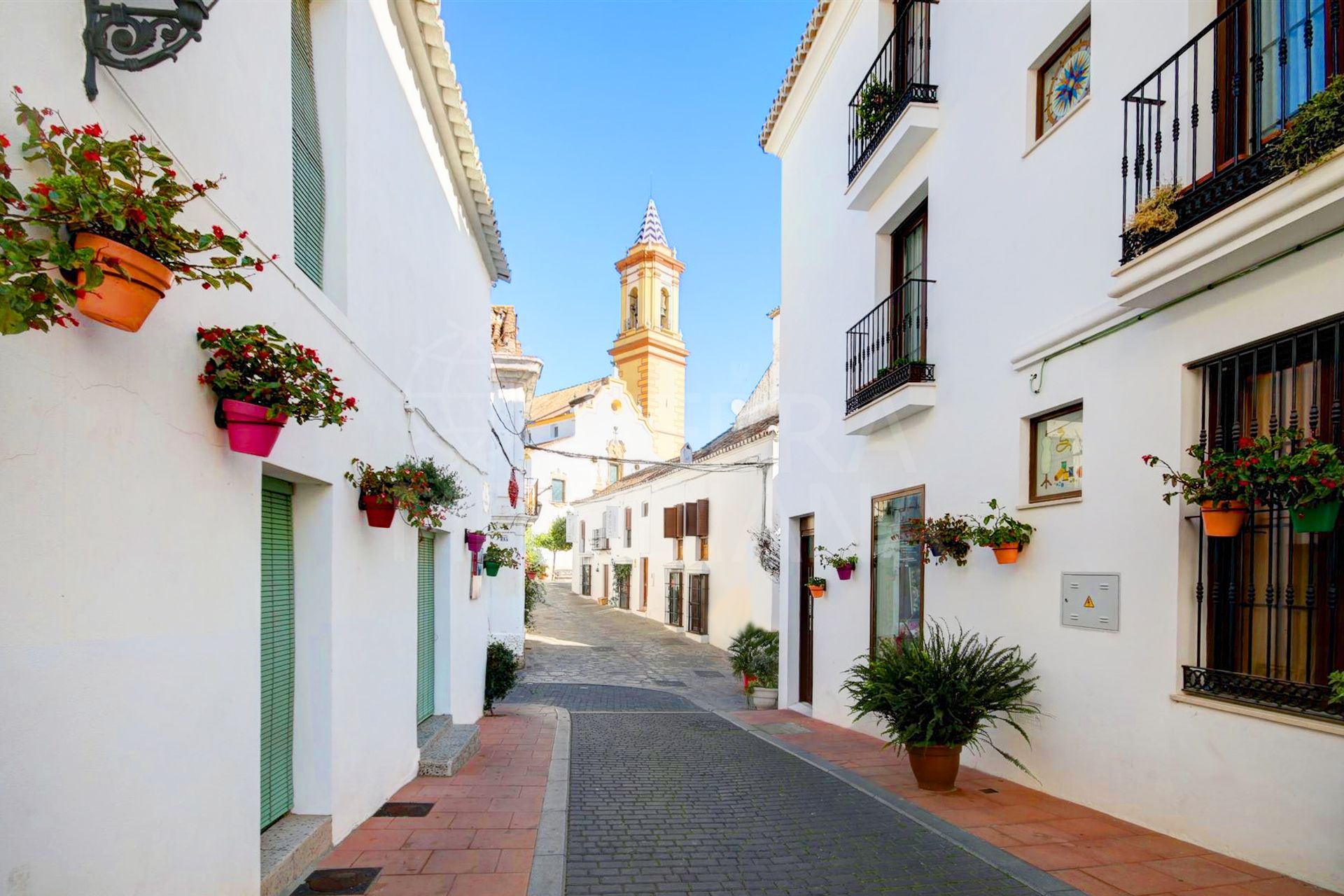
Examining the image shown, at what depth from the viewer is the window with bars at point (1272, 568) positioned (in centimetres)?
421

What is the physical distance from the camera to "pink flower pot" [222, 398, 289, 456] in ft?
10.9

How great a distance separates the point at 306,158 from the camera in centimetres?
521

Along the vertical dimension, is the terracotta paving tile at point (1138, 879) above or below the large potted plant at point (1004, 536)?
below

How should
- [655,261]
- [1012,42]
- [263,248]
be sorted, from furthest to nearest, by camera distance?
1. [655,261]
2. [1012,42]
3. [263,248]

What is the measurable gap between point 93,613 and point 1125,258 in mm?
5788

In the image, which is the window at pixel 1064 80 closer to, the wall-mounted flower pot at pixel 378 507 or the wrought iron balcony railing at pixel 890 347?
the wrought iron balcony railing at pixel 890 347

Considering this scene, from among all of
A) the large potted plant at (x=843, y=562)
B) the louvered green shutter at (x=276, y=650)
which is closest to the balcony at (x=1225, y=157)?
the large potted plant at (x=843, y=562)

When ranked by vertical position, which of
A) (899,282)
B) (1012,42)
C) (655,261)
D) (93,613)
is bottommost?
(93,613)

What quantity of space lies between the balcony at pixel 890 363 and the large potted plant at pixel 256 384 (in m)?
6.13

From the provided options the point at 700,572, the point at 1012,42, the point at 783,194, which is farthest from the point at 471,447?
the point at 700,572

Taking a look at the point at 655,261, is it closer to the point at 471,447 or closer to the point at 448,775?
the point at 471,447

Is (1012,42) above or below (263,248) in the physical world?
above

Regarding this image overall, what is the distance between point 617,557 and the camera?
35531mm

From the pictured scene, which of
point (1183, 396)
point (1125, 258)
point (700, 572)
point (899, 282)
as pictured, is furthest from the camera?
point (700, 572)
